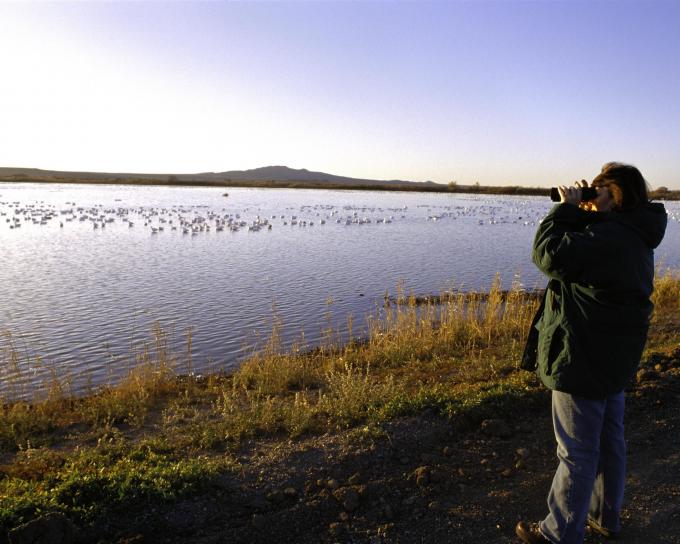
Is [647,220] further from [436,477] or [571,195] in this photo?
[436,477]

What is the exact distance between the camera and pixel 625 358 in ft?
10.9

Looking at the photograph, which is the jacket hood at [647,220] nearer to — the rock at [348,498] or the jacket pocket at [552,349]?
the jacket pocket at [552,349]

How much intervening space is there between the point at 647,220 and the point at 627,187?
0.22 m

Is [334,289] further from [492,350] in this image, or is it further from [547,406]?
[547,406]

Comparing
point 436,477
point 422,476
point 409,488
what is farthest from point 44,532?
point 436,477

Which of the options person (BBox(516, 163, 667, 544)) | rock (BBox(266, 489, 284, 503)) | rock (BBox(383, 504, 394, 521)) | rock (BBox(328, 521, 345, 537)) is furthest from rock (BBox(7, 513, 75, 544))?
person (BBox(516, 163, 667, 544))

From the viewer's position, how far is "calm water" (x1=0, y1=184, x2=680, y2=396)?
1063 cm

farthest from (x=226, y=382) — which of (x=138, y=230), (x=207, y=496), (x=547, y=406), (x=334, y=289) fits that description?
(x=138, y=230)

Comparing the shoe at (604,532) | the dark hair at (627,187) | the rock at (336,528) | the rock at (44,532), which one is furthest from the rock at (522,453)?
the rock at (44,532)

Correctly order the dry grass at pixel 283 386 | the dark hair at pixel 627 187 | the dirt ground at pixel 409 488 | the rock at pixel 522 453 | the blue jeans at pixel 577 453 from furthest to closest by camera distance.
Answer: the dry grass at pixel 283 386
the rock at pixel 522 453
the dirt ground at pixel 409 488
the blue jeans at pixel 577 453
the dark hair at pixel 627 187

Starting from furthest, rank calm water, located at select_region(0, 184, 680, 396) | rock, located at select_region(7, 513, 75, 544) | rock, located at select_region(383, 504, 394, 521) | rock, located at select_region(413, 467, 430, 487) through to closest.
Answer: calm water, located at select_region(0, 184, 680, 396), rock, located at select_region(413, 467, 430, 487), rock, located at select_region(383, 504, 394, 521), rock, located at select_region(7, 513, 75, 544)

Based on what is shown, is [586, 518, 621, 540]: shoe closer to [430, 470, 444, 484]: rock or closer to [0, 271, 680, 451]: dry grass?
[430, 470, 444, 484]: rock

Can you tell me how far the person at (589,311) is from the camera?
319 cm

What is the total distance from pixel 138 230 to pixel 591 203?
2728 centimetres
